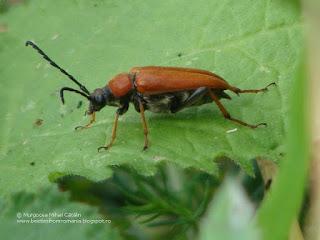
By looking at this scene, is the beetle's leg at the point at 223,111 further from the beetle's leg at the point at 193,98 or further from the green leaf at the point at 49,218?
the green leaf at the point at 49,218

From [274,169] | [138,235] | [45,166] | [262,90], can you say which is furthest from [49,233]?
[262,90]

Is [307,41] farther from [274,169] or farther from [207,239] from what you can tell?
[274,169]

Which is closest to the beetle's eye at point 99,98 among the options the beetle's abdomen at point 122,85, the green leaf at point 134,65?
the beetle's abdomen at point 122,85

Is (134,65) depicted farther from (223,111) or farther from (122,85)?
(223,111)

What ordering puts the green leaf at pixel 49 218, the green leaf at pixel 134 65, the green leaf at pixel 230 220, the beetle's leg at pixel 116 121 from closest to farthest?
the green leaf at pixel 230 220, the green leaf at pixel 49 218, the green leaf at pixel 134 65, the beetle's leg at pixel 116 121

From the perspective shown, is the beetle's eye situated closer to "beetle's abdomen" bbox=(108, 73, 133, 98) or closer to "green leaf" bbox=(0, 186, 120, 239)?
"beetle's abdomen" bbox=(108, 73, 133, 98)

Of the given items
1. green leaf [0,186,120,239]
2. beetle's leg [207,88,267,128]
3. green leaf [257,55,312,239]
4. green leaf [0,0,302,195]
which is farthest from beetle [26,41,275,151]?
green leaf [257,55,312,239]
